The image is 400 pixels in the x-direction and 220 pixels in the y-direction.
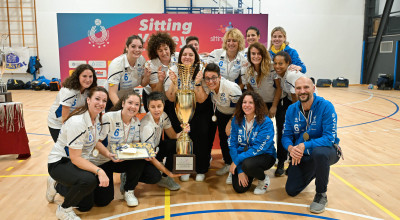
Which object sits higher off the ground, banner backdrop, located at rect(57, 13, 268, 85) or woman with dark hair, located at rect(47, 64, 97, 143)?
banner backdrop, located at rect(57, 13, 268, 85)

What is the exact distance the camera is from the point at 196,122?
12.3 ft

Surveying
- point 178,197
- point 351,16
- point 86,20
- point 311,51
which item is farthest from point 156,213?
point 351,16

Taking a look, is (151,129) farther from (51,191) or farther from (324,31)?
(324,31)

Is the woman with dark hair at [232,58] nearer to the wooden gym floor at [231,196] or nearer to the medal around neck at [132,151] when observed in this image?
the wooden gym floor at [231,196]

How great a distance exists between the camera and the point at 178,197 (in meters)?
3.26

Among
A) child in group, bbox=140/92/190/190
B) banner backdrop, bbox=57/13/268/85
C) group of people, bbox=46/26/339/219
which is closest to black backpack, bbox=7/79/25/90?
banner backdrop, bbox=57/13/268/85

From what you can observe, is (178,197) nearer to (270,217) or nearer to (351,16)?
(270,217)

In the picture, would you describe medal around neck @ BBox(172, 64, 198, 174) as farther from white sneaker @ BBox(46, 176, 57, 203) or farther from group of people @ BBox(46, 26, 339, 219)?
white sneaker @ BBox(46, 176, 57, 203)

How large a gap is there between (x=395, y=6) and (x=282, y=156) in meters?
13.2

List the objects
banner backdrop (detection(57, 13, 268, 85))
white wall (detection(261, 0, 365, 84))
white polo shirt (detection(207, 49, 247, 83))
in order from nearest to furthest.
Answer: white polo shirt (detection(207, 49, 247, 83))
banner backdrop (detection(57, 13, 268, 85))
white wall (detection(261, 0, 365, 84))

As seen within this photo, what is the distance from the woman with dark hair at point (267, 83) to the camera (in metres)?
3.55

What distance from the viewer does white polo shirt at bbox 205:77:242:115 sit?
11.6 ft

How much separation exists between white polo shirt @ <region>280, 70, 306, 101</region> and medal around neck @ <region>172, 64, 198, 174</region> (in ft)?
3.38

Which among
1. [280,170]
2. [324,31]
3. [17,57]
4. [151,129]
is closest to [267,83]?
[280,170]
